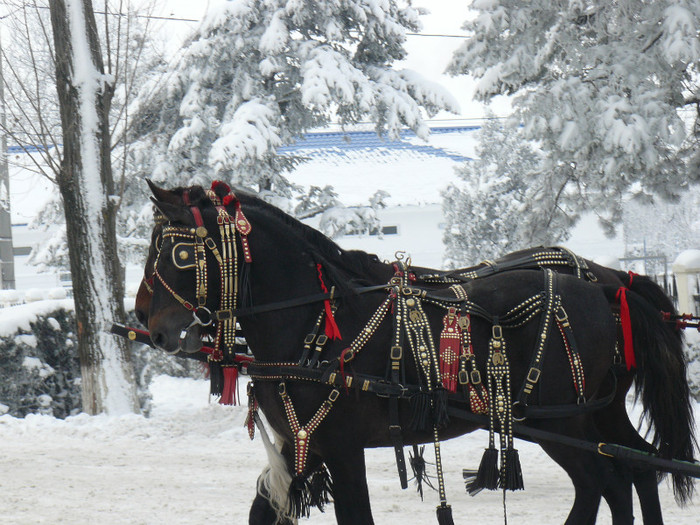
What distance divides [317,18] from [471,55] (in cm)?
321

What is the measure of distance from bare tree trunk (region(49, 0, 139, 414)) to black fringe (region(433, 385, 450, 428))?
6365 mm

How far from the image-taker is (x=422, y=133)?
1226 centimetres

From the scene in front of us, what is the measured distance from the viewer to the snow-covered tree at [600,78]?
8.31m

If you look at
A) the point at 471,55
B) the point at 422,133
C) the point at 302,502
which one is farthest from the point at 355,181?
the point at 302,502

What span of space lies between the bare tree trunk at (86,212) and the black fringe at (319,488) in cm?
587

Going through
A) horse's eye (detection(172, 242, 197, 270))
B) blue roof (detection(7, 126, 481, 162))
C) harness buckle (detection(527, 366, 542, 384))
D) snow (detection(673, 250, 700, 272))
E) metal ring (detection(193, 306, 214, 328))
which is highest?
blue roof (detection(7, 126, 481, 162))

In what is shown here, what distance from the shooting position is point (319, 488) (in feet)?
13.3

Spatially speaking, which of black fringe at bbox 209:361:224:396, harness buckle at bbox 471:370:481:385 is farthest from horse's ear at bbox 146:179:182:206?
harness buckle at bbox 471:370:481:385

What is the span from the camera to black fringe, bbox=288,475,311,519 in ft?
12.7

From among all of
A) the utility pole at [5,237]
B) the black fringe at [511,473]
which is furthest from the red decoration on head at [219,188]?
the utility pole at [5,237]

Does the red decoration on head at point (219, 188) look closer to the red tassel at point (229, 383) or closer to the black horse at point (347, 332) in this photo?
the black horse at point (347, 332)

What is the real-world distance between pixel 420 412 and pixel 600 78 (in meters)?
6.39

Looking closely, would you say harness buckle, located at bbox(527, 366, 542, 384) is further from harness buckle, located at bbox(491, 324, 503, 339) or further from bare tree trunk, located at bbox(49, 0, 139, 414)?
bare tree trunk, located at bbox(49, 0, 139, 414)

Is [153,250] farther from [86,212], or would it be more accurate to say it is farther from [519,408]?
[86,212]
